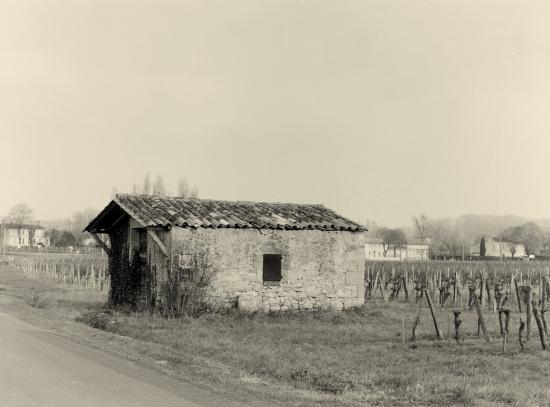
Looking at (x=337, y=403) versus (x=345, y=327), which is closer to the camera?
(x=337, y=403)

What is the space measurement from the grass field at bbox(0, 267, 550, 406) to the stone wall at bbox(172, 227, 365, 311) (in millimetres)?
718

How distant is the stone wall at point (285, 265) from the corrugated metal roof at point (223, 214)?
0.84 feet

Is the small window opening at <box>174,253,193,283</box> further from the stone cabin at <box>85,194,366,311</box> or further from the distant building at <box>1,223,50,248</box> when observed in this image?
the distant building at <box>1,223,50,248</box>

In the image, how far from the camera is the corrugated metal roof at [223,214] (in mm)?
18969

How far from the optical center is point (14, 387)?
797 centimetres

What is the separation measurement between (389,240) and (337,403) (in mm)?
116965

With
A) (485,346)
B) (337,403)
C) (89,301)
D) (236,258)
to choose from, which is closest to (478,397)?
(337,403)

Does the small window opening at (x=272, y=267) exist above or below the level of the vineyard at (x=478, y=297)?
above

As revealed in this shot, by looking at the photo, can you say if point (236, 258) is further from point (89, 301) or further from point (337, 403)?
point (337, 403)

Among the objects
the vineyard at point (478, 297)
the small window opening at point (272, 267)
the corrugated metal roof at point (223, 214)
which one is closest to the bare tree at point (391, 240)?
the vineyard at point (478, 297)

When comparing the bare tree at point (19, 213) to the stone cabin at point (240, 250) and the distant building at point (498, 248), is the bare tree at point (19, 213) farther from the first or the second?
the stone cabin at point (240, 250)

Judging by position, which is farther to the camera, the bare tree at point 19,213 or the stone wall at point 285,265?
the bare tree at point 19,213

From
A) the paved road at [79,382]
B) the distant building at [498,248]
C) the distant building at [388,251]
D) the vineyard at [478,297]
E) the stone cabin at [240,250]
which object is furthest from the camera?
the distant building at [498,248]

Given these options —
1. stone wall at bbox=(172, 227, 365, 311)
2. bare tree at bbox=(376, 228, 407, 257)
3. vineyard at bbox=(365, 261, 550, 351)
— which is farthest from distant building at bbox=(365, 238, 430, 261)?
stone wall at bbox=(172, 227, 365, 311)
